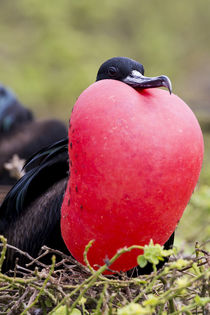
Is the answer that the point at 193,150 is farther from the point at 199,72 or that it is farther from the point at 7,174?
the point at 199,72

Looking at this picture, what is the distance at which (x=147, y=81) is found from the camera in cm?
163

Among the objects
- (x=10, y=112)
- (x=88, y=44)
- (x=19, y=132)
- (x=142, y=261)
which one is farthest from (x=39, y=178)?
(x=88, y=44)

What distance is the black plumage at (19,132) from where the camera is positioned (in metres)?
5.43

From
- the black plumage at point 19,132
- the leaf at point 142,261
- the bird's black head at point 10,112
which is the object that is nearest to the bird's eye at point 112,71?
the leaf at point 142,261

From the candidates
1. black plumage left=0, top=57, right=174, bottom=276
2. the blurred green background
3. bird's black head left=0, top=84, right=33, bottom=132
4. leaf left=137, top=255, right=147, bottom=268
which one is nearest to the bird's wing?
black plumage left=0, top=57, right=174, bottom=276

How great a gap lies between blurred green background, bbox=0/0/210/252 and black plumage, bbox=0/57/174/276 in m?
6.48

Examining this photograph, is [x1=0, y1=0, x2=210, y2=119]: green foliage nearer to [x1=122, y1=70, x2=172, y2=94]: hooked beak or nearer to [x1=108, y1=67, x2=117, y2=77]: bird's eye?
[x1=108, y1=67, x2=117, y2=77]: bird's eye

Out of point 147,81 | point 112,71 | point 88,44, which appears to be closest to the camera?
point 147,81

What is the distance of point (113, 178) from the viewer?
146 centimetres

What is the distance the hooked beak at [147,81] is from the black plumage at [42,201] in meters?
0.15

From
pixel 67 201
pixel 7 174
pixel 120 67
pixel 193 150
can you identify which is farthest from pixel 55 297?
pixel 7 174

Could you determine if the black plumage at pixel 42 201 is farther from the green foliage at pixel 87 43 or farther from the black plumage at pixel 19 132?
the green foliage at pixel 87 43

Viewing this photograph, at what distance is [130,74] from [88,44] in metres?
8.18

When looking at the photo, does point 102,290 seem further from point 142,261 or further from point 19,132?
point 19,132
